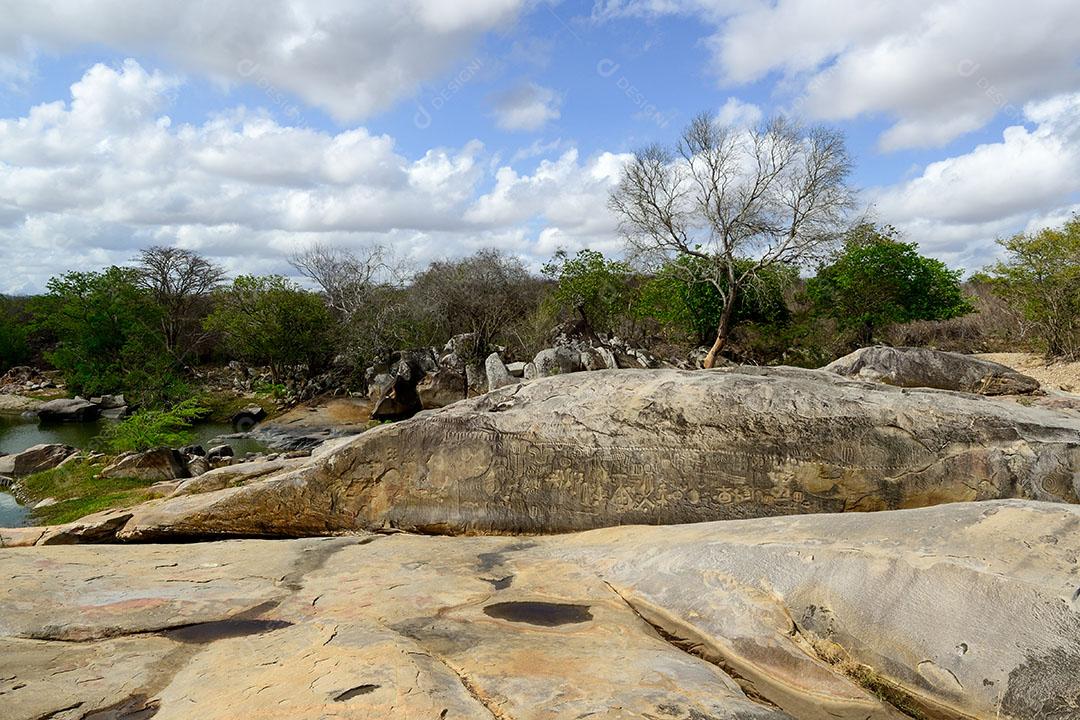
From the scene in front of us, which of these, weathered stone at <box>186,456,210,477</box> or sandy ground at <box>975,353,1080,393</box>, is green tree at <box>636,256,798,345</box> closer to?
sandy ground at <box>975,353,1080,393</box>

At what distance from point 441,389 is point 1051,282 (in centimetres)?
2208

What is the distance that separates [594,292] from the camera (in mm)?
30641

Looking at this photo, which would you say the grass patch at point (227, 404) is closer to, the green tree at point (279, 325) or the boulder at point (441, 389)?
the green tree at point (279, 325)

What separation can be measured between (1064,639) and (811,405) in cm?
347

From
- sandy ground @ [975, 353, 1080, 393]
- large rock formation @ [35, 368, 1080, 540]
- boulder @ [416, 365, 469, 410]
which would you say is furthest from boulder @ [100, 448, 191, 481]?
sandy ground @ [975, 353, 1080, 393]

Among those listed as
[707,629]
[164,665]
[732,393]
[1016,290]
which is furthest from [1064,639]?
[1016,290]

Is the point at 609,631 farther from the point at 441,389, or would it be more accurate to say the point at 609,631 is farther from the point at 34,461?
the point at 441,389

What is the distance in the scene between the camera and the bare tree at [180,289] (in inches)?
1394

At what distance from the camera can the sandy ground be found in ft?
60.1

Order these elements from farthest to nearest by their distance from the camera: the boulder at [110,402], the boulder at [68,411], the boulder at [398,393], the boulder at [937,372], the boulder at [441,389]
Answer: the boulder at [110,402]
the boulder at [68,411]
the boulder at [441,389]
the boulder at [398,393]
the boulder at [937,372]

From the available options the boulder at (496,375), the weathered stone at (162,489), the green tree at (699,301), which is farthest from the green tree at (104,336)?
the green tree at (699,301)

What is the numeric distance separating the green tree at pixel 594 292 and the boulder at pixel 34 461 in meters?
19.8

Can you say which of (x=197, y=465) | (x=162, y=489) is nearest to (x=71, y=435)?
(x=197, y=465)

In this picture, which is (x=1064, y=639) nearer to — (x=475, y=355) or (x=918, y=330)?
(x=475, y=355)
